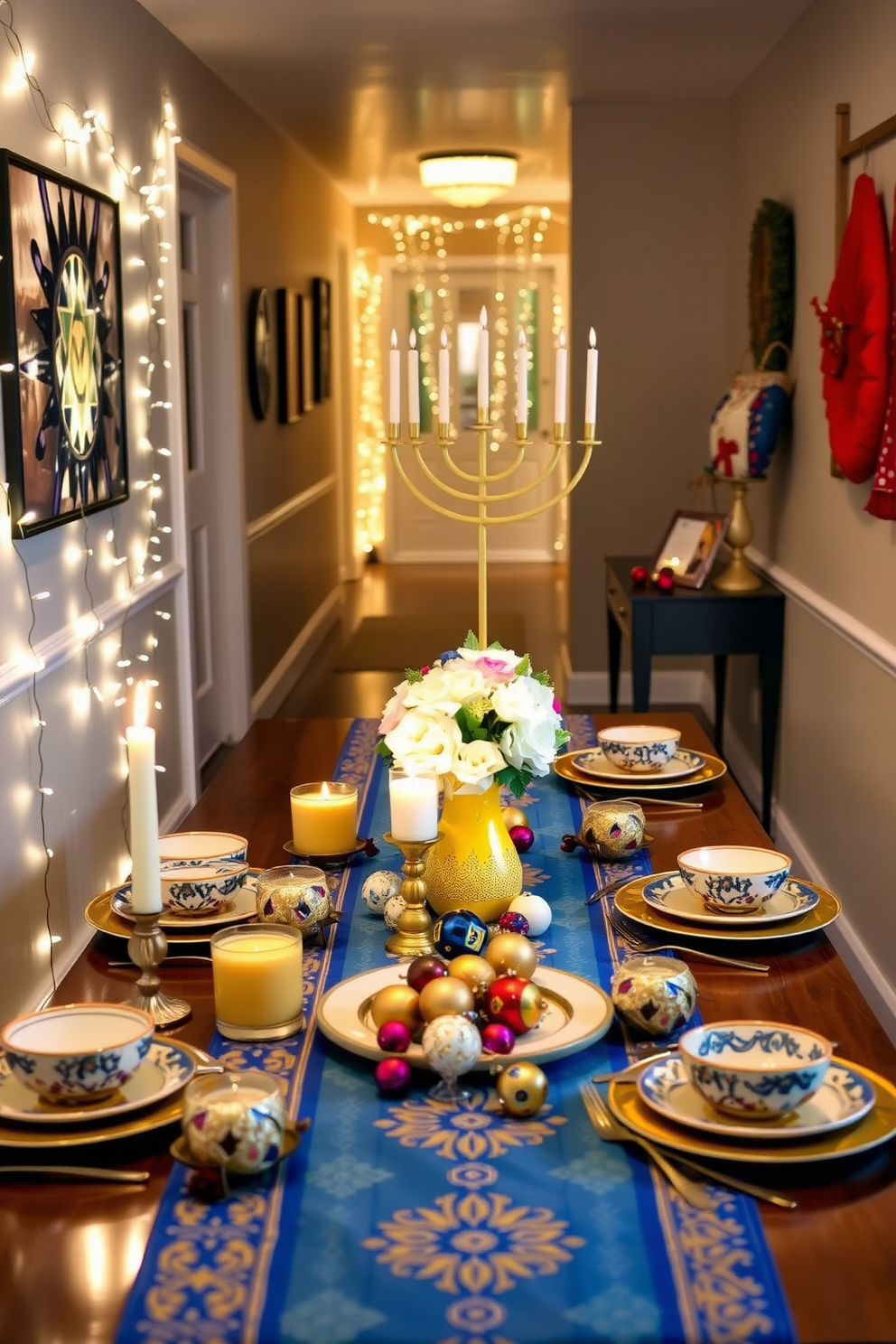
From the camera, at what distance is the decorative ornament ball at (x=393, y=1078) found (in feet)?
4.24

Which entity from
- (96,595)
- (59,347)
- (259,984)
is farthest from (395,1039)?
(96,595)

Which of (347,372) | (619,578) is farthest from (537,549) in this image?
(619,578)

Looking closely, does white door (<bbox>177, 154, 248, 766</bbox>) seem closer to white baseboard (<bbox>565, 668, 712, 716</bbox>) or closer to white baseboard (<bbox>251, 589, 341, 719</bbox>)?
white baseboard (<bbox>251, 589, 341, 719</bbox>)

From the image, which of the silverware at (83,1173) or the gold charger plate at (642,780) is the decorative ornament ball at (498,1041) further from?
the gold charger plate at (642,780)

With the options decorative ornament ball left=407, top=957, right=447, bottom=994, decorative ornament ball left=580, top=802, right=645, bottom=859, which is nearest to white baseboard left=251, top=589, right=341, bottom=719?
decorative ornament ball left=580, top=802, right=645, bottom=859

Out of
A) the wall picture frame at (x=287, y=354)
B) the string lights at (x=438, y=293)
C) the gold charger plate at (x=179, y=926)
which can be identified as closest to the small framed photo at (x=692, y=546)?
the wall picture frame at (x=287, y=354)

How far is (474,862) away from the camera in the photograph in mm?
1707

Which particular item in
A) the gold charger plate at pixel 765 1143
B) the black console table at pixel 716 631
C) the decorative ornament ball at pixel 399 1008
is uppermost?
the decorative ornament ball at pixel 399 1008

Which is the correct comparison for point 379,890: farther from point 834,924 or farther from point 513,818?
point 834,924

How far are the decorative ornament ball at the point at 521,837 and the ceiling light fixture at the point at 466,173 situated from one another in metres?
5.45

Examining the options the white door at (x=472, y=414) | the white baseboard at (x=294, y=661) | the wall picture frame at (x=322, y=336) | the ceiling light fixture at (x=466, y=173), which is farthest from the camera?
the white door at (x=472, y=414)

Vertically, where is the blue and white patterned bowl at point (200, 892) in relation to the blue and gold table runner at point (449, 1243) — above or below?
above

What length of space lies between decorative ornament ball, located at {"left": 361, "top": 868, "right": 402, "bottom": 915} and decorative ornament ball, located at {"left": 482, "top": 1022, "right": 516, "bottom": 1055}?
41 centimetres

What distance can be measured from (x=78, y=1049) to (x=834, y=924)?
2.68 m
